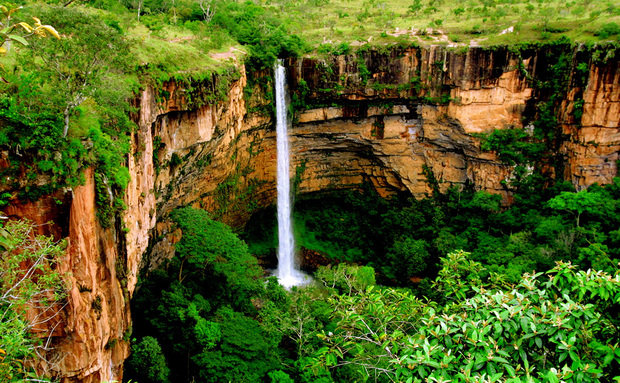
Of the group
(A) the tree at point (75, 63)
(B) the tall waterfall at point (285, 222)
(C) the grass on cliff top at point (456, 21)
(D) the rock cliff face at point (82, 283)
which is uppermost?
(C) the grass on cliff top at point (456, 21)

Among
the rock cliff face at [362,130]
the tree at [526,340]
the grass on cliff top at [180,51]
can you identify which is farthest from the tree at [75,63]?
the tree at [526,340]

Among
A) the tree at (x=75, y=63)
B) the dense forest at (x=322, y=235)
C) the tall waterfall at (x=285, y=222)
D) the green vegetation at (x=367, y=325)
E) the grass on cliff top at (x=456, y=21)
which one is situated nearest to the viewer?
the green vegetation at (x=367, y=325)

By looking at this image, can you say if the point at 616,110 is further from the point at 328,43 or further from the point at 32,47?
the point at 32,47

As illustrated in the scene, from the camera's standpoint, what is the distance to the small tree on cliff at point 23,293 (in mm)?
5008

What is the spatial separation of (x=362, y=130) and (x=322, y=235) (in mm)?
6079

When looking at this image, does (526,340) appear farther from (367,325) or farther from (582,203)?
(582,203)

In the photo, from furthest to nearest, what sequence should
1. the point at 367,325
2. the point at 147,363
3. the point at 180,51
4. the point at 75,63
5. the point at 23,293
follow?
1. the point at 180,51
2. the point at 147,363
3. the point at 75,63
4. the point at 23,293
5. the point at 367,325

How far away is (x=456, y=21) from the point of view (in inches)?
985

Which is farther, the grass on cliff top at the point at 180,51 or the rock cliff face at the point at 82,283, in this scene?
the grass on cliff top at the point at 180,51

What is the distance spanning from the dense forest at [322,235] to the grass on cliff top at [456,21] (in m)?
0.18

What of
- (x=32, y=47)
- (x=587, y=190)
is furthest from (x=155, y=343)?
(x=587, y=190)

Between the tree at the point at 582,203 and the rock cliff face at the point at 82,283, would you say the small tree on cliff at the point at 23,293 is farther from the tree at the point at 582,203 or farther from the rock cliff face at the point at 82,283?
the tree at the point at 582,203

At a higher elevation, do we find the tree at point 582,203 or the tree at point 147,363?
the tree at point 582,203

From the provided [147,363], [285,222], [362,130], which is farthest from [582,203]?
[147,363]
